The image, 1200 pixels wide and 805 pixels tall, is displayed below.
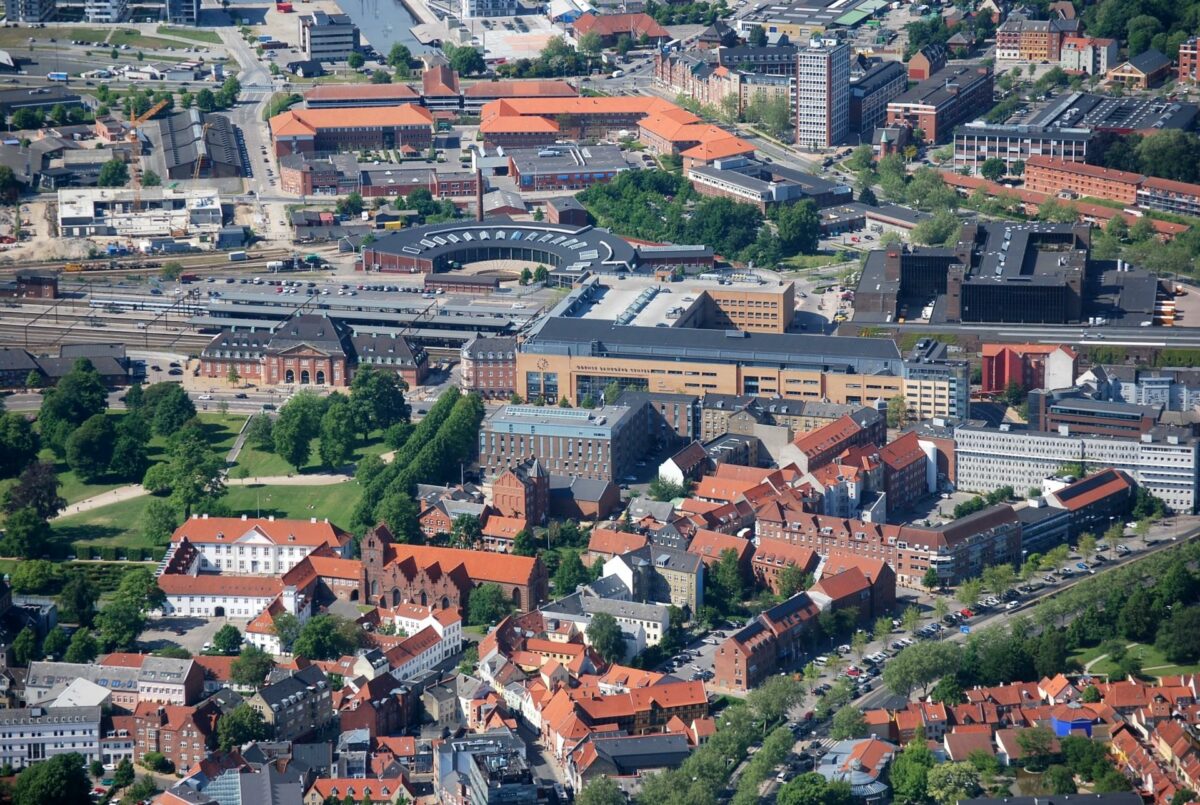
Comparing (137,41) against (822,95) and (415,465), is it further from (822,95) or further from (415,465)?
(415,465)

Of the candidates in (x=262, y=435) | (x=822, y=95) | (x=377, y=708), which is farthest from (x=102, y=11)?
(x=377, y=708)

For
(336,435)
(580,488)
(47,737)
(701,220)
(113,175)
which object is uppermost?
(113,175)

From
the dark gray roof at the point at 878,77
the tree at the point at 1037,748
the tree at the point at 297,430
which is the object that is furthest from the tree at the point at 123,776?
the dark gray roof at the point at 878,77

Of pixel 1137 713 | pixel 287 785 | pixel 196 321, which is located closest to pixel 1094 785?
pixel 1137 713

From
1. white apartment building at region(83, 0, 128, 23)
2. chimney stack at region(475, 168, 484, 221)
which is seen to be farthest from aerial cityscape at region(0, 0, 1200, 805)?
white apartment building at region(83, 0, 128, 23)

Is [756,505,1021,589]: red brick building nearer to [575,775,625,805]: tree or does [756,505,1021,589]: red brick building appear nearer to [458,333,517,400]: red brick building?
[575,775,625,805]: tree

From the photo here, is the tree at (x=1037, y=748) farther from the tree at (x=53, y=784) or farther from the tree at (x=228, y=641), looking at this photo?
the tree at (x=53, y=784)
